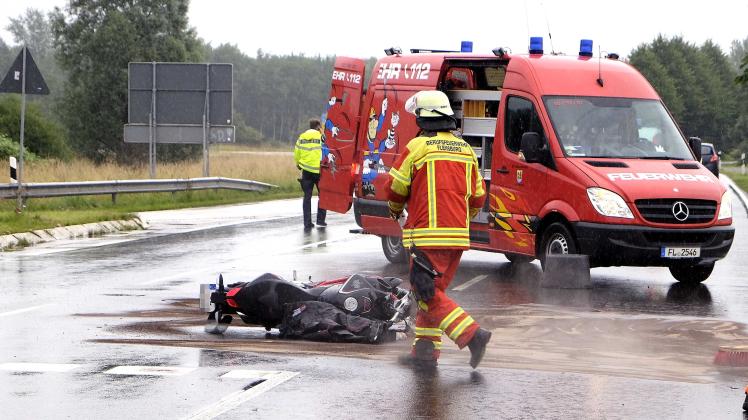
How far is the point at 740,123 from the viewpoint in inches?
3538

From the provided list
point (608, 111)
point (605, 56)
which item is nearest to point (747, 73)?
point (605, 56)

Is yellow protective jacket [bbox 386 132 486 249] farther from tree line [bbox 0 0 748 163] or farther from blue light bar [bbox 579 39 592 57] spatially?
tree line [bbox 0 0 748 163]

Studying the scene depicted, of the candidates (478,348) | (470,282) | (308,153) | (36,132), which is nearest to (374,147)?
(470,282)

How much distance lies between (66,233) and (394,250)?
6.56 meters

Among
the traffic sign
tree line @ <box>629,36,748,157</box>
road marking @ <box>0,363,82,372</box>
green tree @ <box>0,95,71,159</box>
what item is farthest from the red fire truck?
tree line @ <box>629,36,748,157</box>

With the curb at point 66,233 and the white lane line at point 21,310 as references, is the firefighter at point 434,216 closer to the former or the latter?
the white lane line at point 21,310

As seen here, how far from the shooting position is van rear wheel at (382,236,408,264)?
16672 millimetres

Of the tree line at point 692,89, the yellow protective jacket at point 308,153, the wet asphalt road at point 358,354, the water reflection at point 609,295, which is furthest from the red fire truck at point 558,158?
the tree line at point 692,89

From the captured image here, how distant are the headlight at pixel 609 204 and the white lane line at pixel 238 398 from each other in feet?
19.5

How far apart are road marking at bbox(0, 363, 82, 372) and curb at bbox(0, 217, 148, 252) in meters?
9.98

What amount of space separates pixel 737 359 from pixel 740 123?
8437 centimetres

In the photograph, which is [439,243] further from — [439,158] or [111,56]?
[111,56]

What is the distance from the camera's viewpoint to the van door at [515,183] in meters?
14.3

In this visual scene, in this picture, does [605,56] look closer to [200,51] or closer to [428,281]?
[428,281]
